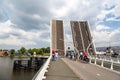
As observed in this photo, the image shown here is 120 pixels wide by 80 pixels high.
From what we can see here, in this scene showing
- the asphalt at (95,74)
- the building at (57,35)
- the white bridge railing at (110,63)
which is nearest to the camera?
the asphalt at (95,74)

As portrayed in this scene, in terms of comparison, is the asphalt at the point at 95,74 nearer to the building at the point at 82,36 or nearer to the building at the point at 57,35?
the building at the point at 82,36

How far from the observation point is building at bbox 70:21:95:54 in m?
67.4

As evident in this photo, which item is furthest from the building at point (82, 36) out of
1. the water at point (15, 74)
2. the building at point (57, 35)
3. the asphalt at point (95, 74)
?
the asphalt at point (95, 74)

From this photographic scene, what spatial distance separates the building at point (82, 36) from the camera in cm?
6744

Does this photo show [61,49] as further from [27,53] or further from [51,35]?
[27,53]

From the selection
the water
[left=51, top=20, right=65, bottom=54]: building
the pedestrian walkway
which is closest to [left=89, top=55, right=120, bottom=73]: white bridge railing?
the pedestrian walkway

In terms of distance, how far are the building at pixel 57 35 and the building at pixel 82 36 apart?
620 centimetres

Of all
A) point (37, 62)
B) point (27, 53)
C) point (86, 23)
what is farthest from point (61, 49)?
point (27, 53)

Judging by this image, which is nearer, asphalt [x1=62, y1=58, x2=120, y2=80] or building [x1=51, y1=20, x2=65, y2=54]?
asphalt [x1=62, y1=58, x2=120, y2=80]

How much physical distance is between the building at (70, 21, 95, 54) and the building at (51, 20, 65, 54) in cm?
620

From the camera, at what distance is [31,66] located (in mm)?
99812

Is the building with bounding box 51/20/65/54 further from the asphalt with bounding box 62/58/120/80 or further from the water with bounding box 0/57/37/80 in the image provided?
the asphalt with bounding box 62/58/120/80

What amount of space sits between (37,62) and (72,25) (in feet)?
117

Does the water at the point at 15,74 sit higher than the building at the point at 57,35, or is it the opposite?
the building at the point at 57,35
